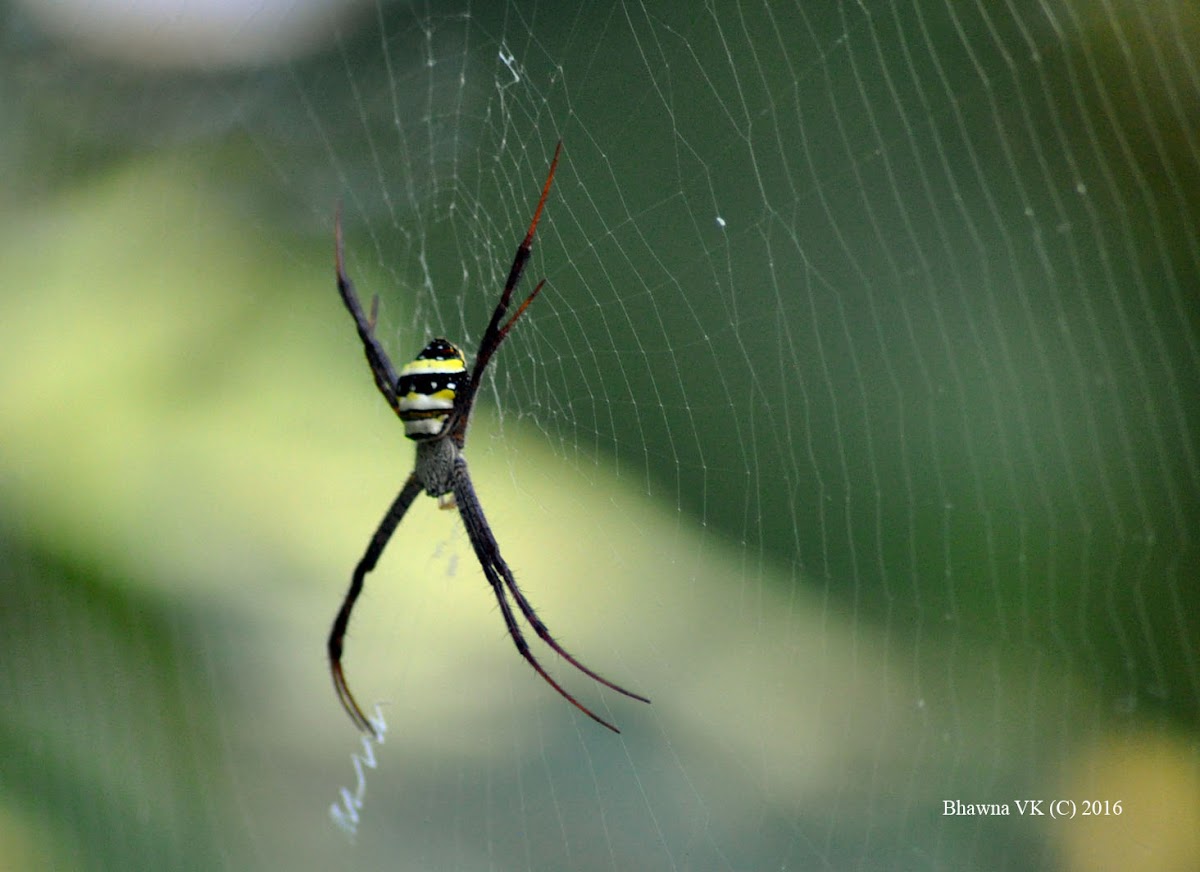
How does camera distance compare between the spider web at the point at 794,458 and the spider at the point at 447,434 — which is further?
the spider at the point at 447,434

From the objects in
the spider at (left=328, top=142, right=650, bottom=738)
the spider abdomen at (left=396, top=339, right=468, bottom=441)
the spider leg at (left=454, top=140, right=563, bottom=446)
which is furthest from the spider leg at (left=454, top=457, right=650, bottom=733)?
the spider leg at (left=454, top=140, right=563, bottom=446)

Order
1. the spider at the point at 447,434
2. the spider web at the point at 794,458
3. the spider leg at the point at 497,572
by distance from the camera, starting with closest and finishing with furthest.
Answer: the spider web at the point at 794,458, the spider at the point at 447,434, the spider leg at the point at 497,572

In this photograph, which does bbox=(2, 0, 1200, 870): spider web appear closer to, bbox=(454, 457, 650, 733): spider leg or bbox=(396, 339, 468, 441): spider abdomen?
bbox=(454, 457, 650, 733): spider leg

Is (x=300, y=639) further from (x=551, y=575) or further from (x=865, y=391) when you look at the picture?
(x=865, y=391)

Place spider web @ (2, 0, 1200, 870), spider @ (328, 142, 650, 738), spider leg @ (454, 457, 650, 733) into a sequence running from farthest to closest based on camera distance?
spider leg @ (454, 457, 650, 733) < spider @ (328, 142, 650, 738) < spider web @ (2, 0, 1200, 870)

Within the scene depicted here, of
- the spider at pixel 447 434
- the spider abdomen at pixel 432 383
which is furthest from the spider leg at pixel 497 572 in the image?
the spider abdomen at pixel 432 383

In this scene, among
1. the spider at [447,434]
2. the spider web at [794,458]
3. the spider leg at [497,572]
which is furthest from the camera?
the spider leg at [497,572]

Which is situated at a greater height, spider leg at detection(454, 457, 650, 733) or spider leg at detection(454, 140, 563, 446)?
spider leg at detection(454, 140, 563, 446)

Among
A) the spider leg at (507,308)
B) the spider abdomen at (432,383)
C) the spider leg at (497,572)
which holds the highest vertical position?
the spider leg at (507,308)

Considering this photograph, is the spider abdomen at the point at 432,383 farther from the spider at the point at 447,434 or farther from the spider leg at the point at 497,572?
the spider leg at the point at 497,572
